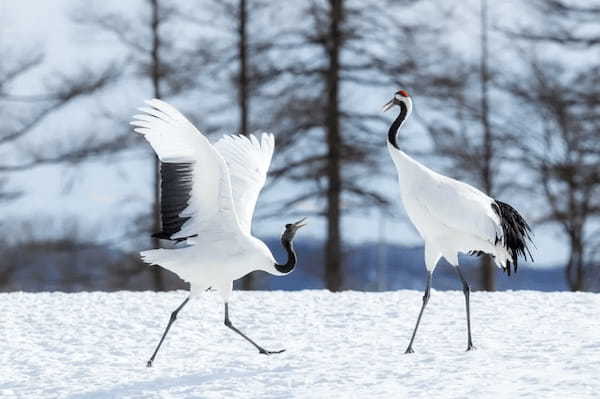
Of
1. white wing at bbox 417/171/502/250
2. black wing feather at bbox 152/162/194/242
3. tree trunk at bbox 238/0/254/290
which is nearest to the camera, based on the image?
black wing feather at bbox 152/162/194/242

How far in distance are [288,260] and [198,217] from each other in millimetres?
842

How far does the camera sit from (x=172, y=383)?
674 centimetres

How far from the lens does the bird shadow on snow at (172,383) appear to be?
6562 mm

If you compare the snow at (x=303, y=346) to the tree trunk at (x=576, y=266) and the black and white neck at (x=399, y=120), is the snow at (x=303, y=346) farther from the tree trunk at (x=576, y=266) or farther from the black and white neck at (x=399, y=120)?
the tree trunk at (x=576, y=266)

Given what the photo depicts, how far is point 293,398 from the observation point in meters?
6.09

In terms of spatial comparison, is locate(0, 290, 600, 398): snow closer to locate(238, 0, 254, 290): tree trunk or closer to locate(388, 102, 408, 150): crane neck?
locate(388, 102, 408, 150): crane neck

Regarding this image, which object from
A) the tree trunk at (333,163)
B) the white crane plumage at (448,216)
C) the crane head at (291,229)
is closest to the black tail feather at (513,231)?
the white crane plumage at (448,216)

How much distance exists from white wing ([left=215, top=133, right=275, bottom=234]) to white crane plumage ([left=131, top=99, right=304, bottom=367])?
0.71 ft

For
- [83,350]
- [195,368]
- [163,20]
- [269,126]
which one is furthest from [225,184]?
[163,20]

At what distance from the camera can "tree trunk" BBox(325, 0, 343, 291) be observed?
1539 centimetres

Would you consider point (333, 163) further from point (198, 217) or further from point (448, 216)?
point (198, 217)

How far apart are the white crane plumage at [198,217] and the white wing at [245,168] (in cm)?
22

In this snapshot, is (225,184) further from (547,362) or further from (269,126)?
(269,126)

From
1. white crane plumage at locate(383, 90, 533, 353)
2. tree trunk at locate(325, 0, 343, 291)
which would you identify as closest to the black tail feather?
white crane plumage at locate(383, 90, 533, 353)
